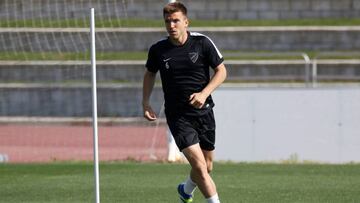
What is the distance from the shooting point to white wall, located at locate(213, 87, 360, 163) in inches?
677

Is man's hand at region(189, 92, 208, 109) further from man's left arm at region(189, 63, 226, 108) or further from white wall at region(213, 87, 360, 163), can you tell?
white wall at region(213, 87, 360, 163)

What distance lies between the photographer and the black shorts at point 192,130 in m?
9.62

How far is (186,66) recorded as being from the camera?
9.69m

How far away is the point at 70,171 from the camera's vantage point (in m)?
15.6

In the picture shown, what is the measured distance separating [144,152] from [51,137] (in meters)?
2.61

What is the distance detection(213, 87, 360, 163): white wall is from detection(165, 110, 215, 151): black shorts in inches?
291

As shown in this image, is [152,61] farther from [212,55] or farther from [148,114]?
[212,55]

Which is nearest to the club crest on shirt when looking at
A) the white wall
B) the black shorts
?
the black shorts

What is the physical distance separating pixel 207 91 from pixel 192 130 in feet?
1.72

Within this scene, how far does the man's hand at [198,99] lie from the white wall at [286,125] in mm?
8073

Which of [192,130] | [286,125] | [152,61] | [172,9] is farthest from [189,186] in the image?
[286,125]

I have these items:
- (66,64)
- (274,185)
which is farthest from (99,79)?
(274,185)

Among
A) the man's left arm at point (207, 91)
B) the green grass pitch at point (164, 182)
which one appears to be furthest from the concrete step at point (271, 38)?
the man's left arm at point (207, 91)

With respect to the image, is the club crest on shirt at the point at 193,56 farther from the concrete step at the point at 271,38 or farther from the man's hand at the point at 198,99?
the concrete step at the point at 271,38
